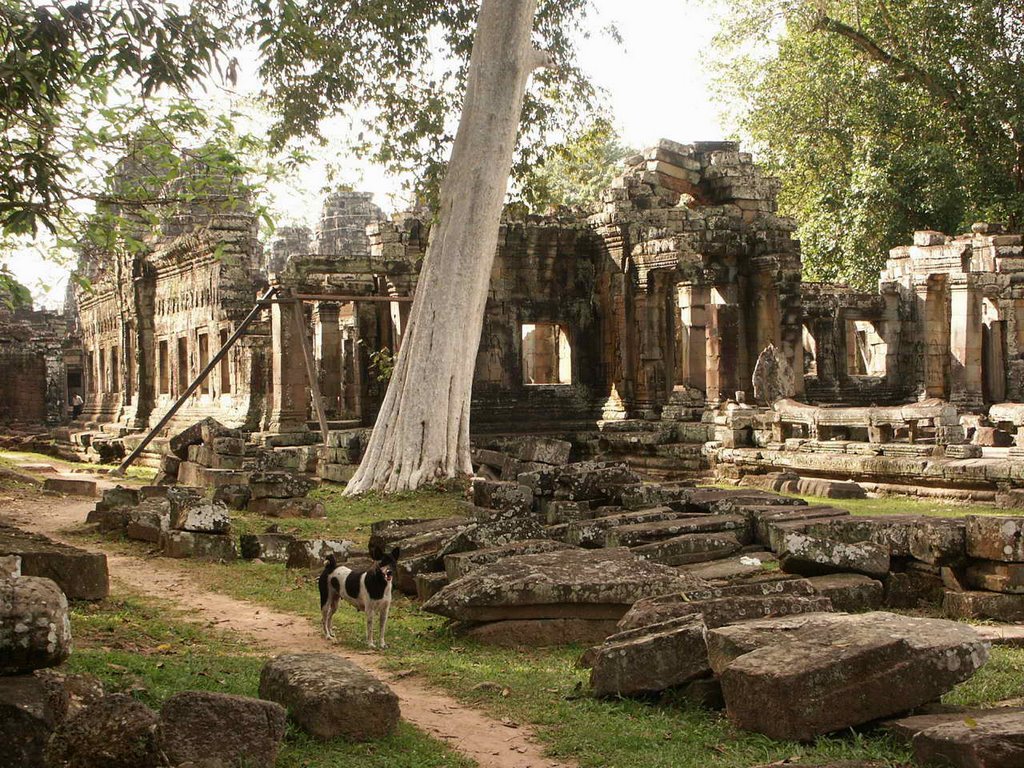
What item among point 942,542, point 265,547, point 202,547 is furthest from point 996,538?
point 202,547

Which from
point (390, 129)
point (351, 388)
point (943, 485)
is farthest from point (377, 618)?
point (351, 388)

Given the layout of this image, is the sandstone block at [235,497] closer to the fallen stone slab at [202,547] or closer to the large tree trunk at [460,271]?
the large tree trunk at [460,271]

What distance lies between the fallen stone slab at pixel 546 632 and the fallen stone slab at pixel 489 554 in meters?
0.99

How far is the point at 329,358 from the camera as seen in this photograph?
2223 cm

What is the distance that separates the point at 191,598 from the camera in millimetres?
8844

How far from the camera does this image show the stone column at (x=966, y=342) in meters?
24.6

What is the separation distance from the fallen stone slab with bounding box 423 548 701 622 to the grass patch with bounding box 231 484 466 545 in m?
4.05

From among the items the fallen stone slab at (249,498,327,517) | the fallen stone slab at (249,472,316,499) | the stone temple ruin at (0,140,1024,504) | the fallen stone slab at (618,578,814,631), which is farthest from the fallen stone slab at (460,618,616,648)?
the stone temple ruin at (0,140,1024,504)

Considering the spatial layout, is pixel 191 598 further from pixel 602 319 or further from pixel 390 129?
pixel 602 319

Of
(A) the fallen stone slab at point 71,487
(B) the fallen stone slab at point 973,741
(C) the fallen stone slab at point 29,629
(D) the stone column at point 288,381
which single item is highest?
Result: (D) the stone column at point 288,381

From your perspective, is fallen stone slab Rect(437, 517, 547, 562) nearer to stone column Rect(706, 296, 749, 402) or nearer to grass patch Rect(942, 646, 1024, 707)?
grass patch Rect(942, 646, 1024, 707)

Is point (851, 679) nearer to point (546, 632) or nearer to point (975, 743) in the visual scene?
point (975, 743)

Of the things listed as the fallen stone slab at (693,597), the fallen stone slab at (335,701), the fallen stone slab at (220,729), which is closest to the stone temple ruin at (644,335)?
the fallen stone slab at (693,597)

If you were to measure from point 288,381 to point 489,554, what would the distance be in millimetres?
13066
